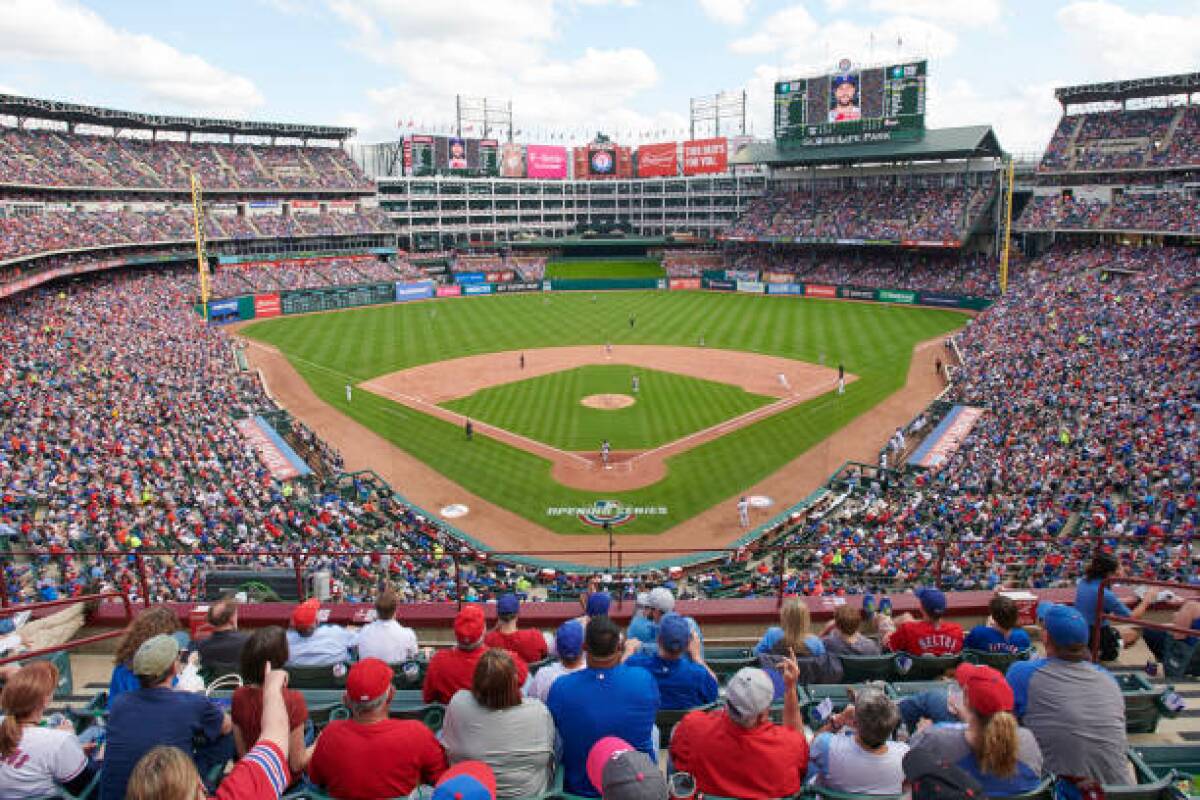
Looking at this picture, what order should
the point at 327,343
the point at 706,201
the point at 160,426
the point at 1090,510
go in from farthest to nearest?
the point at 706,201 < the point at 327,343 < the point at 160,426 < the point at 1090,510

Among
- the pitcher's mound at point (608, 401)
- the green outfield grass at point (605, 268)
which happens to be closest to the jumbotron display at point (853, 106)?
the green outfield grass at point (605, 268)

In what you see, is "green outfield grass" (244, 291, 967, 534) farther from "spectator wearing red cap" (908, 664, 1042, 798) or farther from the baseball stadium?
"spectator wearing red cap" (908, 664, 1042, 798)

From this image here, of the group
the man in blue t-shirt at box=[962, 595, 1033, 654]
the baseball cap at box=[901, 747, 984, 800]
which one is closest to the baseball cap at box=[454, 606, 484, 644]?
the baseball cap at box=[901, 747, 984, 800]

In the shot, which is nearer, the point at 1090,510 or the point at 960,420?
the point at 1090,510

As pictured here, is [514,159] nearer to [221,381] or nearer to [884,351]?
[884,351]

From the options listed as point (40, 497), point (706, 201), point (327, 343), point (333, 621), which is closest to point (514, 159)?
point (706, 201)
